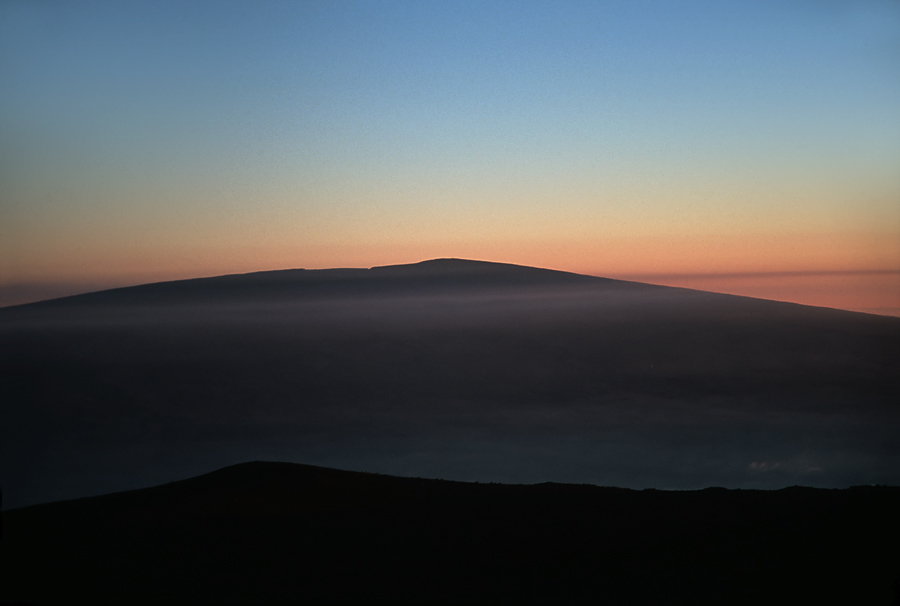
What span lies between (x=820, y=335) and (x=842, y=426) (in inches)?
238

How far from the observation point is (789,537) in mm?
7594

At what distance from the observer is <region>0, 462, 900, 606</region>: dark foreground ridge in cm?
599

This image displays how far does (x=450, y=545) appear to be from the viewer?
768cm

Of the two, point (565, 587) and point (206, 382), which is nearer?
point (565, 587)

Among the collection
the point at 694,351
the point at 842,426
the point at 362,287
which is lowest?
the point at 842,426

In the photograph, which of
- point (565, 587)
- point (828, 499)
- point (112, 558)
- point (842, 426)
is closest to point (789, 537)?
point (828, 499)

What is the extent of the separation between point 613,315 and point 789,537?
14878 millimetres

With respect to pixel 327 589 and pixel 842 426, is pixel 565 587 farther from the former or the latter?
pixel 842 426

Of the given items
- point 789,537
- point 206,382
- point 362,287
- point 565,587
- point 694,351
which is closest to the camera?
point 565,587

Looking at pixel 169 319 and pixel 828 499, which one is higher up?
pixel 169 319

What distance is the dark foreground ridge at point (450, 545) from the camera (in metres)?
5.99

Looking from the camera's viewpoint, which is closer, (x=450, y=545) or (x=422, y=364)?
(x=450, y=545)

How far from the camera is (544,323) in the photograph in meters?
22.0

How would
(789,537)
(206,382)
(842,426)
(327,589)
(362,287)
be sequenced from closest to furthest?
(327,589), (789,537), (842,426), (206,382), (362,287)
